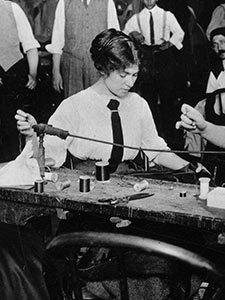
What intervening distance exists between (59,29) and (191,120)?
113 cm

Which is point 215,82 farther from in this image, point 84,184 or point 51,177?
point 51,177

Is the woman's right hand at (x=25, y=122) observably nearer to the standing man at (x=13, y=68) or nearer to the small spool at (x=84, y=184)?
the standing man at (x=13, y=68)

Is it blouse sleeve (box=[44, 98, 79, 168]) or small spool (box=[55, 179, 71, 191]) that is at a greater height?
blouse sleeve (box=[44, 98, 79, 168])

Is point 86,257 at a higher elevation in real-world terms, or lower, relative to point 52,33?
lower

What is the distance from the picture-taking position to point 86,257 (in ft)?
9.50

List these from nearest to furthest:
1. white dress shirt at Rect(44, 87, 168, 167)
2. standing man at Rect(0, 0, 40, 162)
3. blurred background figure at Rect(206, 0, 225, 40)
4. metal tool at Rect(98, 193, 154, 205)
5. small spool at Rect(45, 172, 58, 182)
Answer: metal tool at Rect(98, 193, 154, 205)
blurred background figure at Rect(206, 0, 225, 40)
small spool at Rect(45, 172, 58, 182)
white dress shirt at Rect(44, 87, 168, 167)
standing man at Rect(0, 0, 40, 162)

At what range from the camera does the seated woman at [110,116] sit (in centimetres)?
364

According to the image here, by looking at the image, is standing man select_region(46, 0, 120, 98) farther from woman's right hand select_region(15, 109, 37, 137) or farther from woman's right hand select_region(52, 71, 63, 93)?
woman's right hand select_region(15, 109, 37, 137)

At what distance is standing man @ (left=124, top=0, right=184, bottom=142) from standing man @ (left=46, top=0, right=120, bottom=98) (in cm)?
21

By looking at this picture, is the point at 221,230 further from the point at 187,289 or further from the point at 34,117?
the point at 34,117

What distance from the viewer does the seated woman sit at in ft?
11.9

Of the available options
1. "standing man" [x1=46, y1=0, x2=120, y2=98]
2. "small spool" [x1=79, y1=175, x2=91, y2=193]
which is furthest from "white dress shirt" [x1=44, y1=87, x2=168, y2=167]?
"small spool" [x1=79, y1=175, x2=91, y2=193]

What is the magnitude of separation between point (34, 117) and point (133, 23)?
38.4 inches

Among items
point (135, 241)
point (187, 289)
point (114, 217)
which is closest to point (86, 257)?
point (114, 217)
